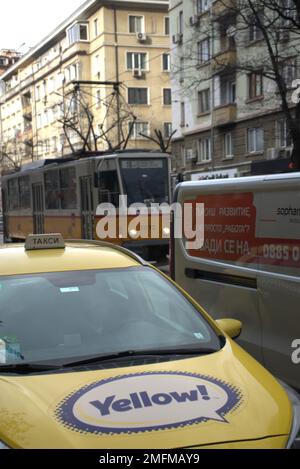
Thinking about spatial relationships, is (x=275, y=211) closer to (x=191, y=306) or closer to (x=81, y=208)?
(x=191, y=306)

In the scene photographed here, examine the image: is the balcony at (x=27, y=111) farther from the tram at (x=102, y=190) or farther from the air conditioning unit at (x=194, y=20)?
the tram at (x=102, y=190)

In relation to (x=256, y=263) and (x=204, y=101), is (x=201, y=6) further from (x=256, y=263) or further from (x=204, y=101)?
(x=256, y=263)

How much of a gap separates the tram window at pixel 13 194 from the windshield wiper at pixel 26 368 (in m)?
20.2

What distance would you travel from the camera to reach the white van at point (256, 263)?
4.50 meters

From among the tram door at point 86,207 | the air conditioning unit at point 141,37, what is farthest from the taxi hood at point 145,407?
the air conditioning unit at point 141,37

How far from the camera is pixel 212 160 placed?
33.5 metres

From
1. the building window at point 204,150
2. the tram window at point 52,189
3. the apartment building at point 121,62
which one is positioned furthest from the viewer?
the apartment building at point 121,62

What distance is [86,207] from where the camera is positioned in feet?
52.1

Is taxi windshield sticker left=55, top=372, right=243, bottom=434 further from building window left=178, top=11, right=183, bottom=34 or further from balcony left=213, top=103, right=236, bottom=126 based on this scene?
building window left=178, top=11, right=183, bottom=34

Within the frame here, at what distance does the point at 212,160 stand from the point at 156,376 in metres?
31.3

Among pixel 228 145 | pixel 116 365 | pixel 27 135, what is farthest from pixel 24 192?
pixel 27 135

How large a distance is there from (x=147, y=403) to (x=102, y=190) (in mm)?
12793

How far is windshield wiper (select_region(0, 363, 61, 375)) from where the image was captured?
9.64 feet
